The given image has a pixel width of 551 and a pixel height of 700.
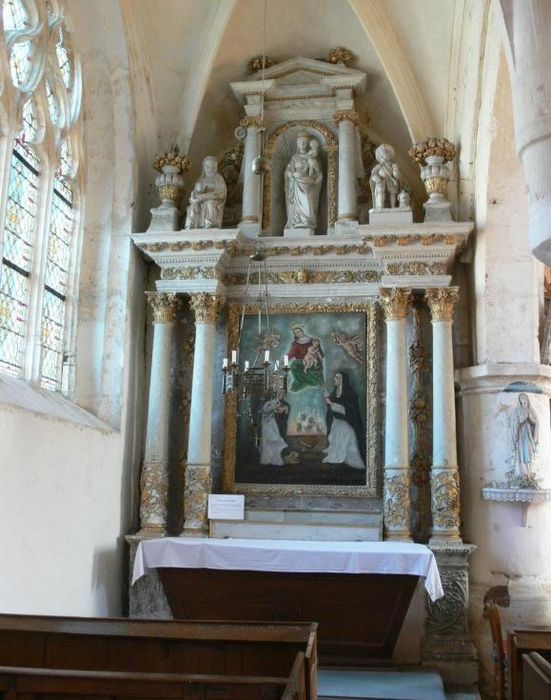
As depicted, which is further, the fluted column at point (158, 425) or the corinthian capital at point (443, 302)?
the corinthian capital at point (443, 302)

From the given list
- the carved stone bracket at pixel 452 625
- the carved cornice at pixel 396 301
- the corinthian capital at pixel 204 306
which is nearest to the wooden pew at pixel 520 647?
the carved stone bracket at pixel 452 625

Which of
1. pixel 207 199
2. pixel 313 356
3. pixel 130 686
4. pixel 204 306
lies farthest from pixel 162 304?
pixel 130 686

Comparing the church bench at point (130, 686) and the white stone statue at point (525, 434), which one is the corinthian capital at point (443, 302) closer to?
the white stone statue at point (525, 434)

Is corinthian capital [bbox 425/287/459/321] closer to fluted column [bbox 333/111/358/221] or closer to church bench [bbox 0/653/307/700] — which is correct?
fluted column [bbox 333/111/358/221]

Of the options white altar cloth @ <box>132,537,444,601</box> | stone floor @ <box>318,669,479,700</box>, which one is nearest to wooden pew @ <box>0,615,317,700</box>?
stone floor @ <box>318,669,479,700</box>

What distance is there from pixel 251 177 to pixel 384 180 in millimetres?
1639

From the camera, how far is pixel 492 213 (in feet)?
29.3

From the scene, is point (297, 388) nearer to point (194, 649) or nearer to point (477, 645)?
point (477, 645)

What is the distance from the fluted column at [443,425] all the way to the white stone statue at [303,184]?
1777 mm

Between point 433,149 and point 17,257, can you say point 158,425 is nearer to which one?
point 17,257

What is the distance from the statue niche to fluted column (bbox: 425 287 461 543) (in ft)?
5.85

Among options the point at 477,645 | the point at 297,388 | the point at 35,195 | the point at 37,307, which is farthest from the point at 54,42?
the point at 477,645

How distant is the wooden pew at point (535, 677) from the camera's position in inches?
151

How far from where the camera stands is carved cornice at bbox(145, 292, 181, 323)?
371 inches
